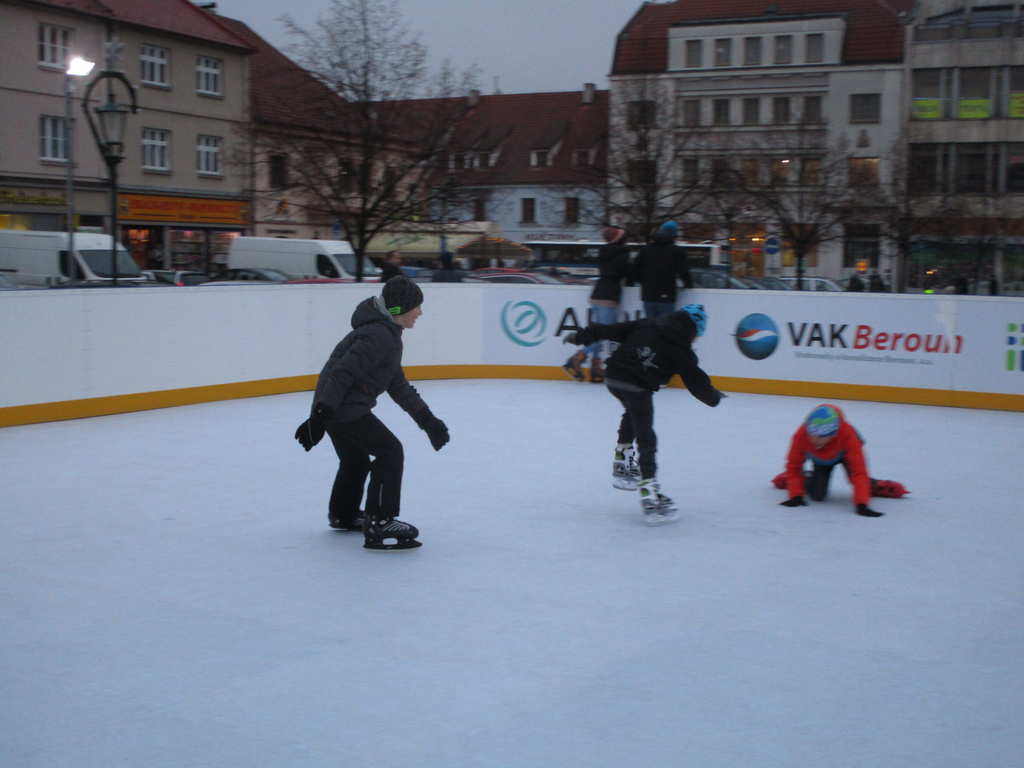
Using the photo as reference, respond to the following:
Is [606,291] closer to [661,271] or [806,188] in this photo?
[661,271]

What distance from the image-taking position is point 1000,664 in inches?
183

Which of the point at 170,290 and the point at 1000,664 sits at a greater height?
the point at 170,290

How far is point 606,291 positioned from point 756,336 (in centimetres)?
192

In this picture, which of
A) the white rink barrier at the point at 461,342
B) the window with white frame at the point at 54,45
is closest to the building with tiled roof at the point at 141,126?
the window with white frame at the point at 54,45

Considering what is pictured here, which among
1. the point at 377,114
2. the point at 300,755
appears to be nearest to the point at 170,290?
the point at 300,755

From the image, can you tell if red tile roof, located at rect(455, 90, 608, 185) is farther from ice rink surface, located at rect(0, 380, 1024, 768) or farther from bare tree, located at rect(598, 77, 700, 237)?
ice rink surface, located at rect(0, 380, 1024, 768)

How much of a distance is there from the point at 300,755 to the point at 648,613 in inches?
82.3

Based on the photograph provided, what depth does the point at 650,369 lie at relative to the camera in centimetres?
708

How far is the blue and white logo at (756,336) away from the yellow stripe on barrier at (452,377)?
36cm

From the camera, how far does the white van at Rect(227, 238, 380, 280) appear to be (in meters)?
31.0

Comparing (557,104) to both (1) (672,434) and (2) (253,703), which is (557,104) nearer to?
(1) (672,434)

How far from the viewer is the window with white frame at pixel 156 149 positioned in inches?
1519

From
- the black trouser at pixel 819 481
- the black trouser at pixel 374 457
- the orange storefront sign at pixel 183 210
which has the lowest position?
the black trouser at pixel 819 481

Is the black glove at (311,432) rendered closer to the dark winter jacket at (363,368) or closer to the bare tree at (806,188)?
the dark winter jacket at (363,368)
